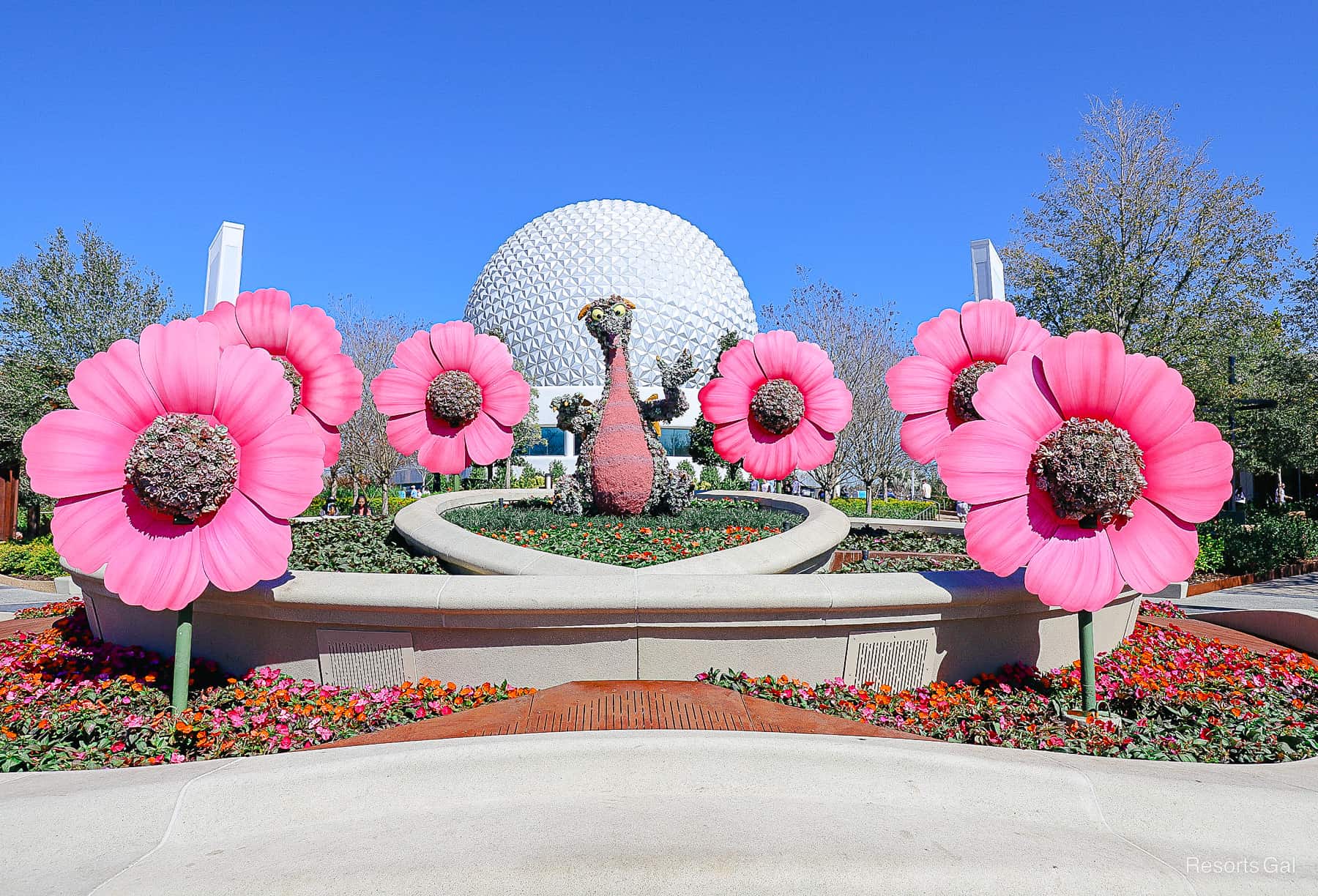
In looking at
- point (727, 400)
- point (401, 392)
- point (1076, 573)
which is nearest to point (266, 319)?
point (401, 392)

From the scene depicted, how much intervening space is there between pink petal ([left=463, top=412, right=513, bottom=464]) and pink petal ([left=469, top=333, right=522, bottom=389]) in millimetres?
391

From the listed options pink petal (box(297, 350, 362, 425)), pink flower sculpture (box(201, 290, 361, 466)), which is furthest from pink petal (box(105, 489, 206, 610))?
pink petal (box(297, 350, 362, 425))

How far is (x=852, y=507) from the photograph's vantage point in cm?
2028

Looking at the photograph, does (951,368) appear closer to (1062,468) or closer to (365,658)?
(1062,468)

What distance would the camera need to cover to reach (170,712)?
177 inches

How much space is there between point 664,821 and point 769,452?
5771 mm

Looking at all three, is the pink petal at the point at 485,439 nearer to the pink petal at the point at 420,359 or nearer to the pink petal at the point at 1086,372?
the pink petal at the point at 420,359

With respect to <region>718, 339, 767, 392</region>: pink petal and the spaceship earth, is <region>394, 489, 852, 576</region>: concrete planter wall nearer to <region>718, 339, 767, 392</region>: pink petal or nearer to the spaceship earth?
<region>718, 339, 767, 392</region>: pink petal

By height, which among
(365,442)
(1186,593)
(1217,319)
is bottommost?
(1186,593)

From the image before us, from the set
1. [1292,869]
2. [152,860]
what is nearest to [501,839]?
[152,860]

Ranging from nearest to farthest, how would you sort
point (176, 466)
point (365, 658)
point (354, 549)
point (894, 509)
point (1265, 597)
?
1. point (176, 466)
2. point (365, 658)
3. point (354, 549)
4. point (1265, 597)
5. point (894, 509)

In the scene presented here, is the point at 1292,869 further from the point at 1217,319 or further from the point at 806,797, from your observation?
the point at 1217,319

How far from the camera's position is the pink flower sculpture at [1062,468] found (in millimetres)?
4320

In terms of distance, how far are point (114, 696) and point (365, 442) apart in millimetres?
19565
